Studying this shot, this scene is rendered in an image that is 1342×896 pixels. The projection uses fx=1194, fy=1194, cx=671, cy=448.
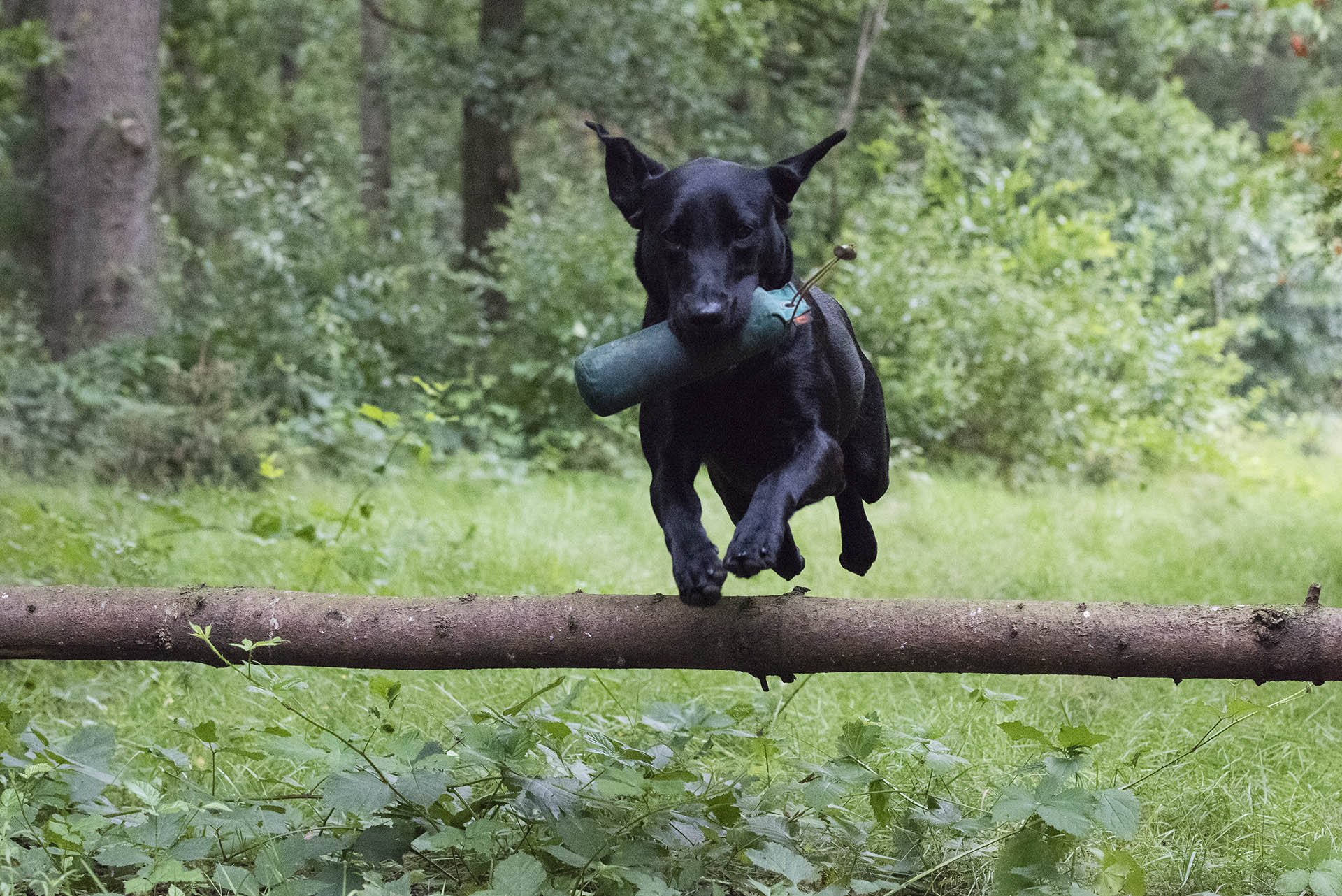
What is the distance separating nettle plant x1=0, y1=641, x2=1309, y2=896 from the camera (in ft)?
7.56

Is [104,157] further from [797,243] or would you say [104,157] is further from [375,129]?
[375,129]

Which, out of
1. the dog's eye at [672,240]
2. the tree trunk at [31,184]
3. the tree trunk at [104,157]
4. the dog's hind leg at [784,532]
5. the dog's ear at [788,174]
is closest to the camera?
the dog's eye at [672,240]

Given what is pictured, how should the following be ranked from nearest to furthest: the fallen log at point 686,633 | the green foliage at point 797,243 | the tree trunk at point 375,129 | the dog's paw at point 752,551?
the fallen log at point 686,633
the dog's paw at point 752,551
the green foliage at point 797,243
the tree trunk at point 375,129

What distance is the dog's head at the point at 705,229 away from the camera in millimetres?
2311

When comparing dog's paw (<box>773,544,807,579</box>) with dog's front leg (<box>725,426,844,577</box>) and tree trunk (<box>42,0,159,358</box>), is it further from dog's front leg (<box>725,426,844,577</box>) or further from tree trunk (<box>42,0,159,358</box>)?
tree trunk (<box>42,0,159,358</box>)

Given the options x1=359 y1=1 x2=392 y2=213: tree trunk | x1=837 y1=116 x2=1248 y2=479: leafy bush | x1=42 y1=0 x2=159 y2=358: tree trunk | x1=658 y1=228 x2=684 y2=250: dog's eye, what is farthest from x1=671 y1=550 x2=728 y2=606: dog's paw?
x1=359 y1=1 x2=392 y2=213: tree trunk

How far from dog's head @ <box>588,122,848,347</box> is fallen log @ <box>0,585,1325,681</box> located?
1.87 ft

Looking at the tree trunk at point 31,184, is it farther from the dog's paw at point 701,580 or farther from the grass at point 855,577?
the dog's paw at point 701,580

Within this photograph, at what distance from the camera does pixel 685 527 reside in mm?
2543

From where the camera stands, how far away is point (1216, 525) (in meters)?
7.56

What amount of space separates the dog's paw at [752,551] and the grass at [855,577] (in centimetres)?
90

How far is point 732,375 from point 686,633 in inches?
23.9

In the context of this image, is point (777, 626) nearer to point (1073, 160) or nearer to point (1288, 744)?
point (1288, 744)

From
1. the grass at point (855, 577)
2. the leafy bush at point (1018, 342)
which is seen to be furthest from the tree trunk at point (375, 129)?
the grass at point (855, 577)
